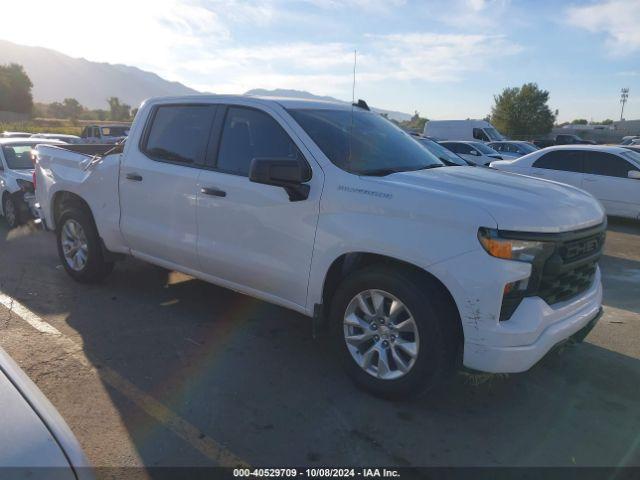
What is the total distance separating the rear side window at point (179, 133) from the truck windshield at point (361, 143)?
90 cm

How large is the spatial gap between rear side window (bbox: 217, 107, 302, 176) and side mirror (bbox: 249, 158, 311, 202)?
0.99 feet

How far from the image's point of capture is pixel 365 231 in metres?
3.36

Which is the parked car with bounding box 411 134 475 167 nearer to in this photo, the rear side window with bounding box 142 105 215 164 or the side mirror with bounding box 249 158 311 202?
the side mirror with bounding box 249 158 311 202

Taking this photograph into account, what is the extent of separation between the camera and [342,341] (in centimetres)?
365

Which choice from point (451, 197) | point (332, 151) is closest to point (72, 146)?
point (332, 151)

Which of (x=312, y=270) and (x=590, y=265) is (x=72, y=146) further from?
(x=590, y=265)

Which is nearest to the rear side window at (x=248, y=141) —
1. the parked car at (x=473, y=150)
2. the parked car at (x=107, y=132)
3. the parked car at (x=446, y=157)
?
the parked car at (x=446, y=157)

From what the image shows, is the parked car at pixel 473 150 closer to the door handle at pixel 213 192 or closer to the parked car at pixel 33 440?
the door handle at pixel 213 192

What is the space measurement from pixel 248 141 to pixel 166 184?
91cm

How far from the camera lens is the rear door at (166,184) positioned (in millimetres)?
4449

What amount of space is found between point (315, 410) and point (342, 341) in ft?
1.66

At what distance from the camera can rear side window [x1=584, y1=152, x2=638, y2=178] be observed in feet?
33.4

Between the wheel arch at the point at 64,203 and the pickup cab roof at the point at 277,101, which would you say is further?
the wheel arch at the point at 64,203

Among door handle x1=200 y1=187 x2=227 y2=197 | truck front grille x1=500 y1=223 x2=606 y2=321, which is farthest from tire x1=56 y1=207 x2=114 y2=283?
truck front grille x1=500 y1=223 x2=606 y2=321
